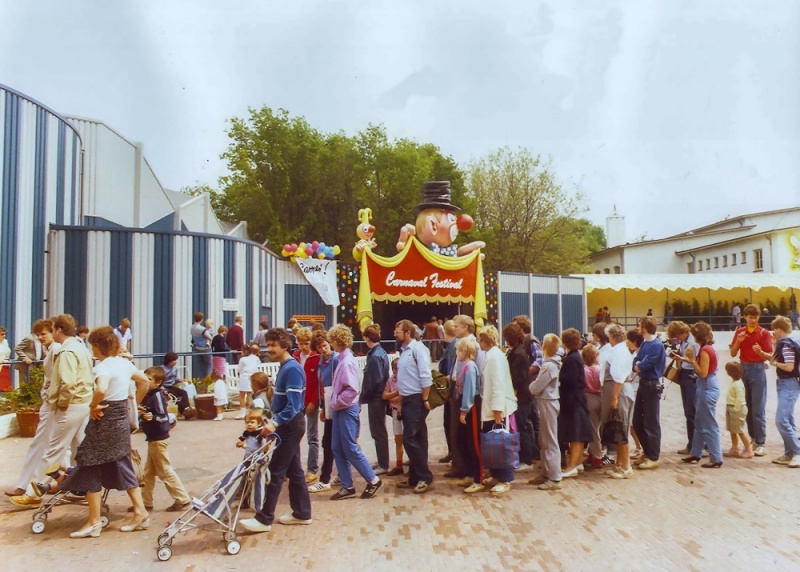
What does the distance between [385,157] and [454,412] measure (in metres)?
32.0

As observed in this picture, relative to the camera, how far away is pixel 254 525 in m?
5.44

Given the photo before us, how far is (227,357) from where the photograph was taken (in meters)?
14.7

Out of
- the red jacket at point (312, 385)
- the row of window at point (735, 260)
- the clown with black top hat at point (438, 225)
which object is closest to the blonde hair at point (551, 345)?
the red jacket at point (312, 385)

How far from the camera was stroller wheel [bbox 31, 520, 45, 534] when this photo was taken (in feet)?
17.9

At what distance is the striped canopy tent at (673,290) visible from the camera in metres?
35.2

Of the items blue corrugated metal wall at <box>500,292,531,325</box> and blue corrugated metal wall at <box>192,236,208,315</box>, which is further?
blue corrugated metal wall at <box>500,292,531,325</box>

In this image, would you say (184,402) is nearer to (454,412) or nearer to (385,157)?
(454,412)

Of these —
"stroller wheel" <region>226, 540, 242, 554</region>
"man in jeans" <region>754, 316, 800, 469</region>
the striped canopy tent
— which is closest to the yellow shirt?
"man in jeans" <region>754, 316, 800, 469</region>

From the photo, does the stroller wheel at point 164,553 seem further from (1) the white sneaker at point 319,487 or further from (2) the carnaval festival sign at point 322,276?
(2) the carnaval festival sign at point 322,276

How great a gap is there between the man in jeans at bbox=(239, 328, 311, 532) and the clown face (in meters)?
17.2

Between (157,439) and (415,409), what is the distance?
2.47 m

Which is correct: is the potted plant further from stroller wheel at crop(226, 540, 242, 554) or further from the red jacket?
stroller wheel at crop(226, 540, 242, 554)

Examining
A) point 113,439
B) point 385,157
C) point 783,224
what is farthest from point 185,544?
point 783,224

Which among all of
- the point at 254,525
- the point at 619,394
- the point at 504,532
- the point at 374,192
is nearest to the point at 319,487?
the point at 254,525
